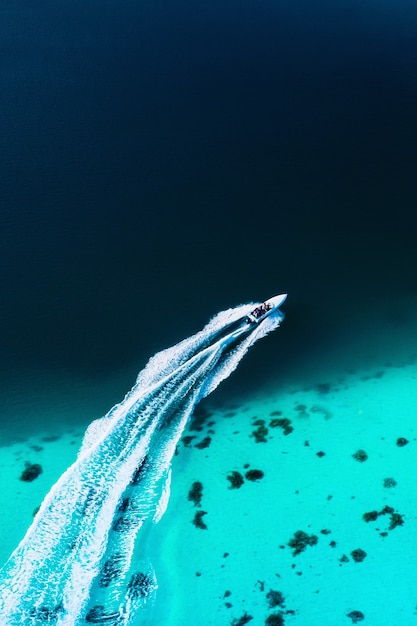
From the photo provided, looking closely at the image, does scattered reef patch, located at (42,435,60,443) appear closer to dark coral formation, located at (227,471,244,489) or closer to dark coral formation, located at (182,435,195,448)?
dark coral formation, located at (182,435,195,448)

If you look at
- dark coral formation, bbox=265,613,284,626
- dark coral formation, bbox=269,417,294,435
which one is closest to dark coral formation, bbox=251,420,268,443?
dark coral formation, bbox=269,417,294,435

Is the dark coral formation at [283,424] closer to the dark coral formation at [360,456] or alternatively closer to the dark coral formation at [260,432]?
the dark coral formation at [260,432]

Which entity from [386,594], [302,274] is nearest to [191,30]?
[302,274]

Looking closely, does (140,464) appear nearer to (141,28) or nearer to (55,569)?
(55,569)

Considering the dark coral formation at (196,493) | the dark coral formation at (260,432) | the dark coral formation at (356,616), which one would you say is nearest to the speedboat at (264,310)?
the dark coral formation at (260,432)

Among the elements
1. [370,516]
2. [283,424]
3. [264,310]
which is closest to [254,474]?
[283,424]

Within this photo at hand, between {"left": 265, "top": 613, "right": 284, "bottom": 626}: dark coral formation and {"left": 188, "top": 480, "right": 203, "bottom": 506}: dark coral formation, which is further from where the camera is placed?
{"left": 188, "top": 480, "right": 203, "bottom": 506}: dark coral formation
